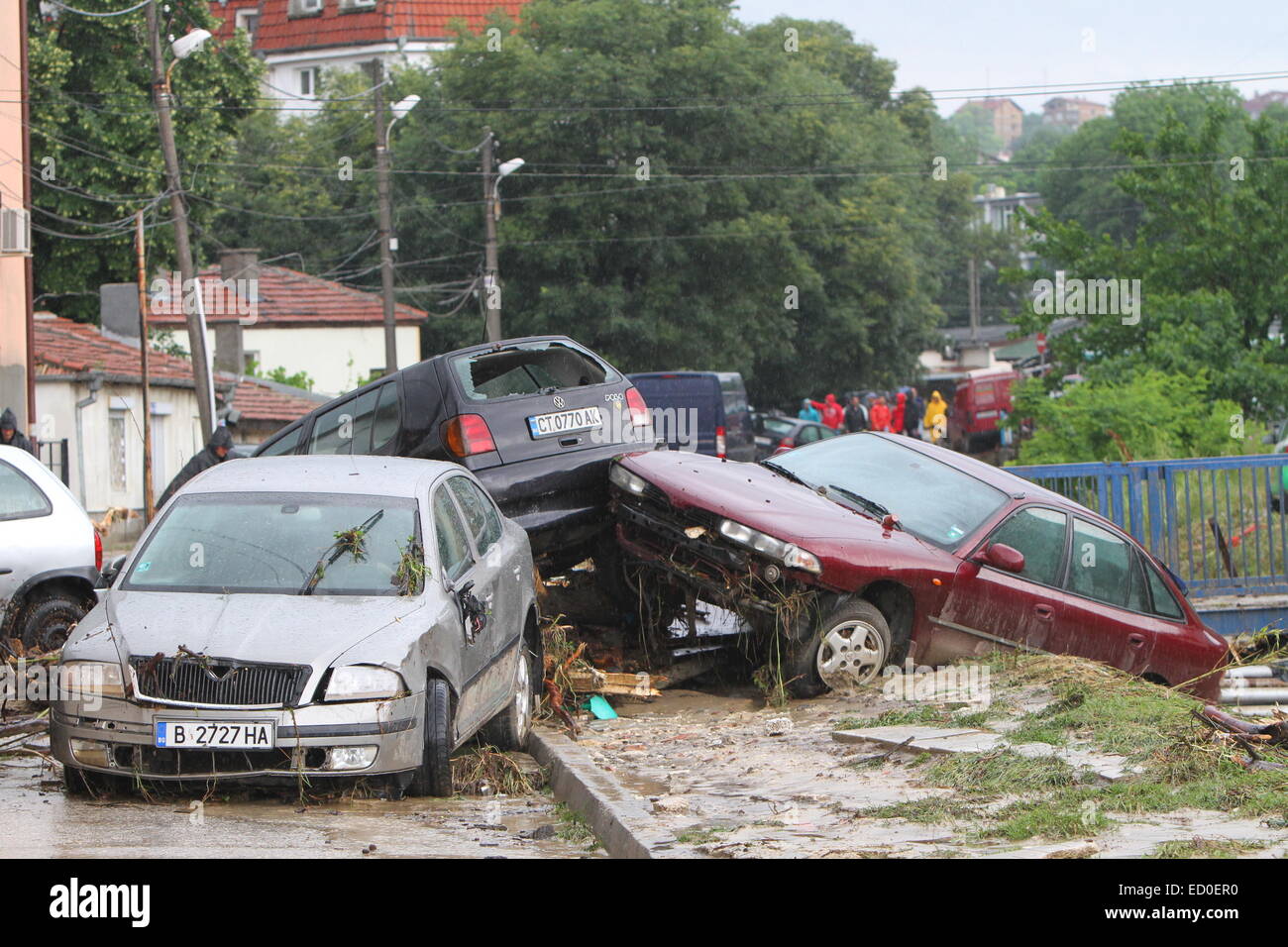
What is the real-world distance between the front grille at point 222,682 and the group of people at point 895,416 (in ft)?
101

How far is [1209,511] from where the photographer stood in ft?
50.0

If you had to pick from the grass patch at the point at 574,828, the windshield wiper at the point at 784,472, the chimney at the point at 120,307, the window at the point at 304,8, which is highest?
the window at the point at 304,8

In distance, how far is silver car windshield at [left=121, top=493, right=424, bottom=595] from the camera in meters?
7.52

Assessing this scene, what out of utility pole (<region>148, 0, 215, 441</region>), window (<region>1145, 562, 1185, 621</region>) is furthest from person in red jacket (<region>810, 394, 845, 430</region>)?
window (<region>1145, 562, 1185, 621</region>)

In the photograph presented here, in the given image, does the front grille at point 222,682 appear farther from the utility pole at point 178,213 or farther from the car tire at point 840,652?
the utility pole at point 178,213

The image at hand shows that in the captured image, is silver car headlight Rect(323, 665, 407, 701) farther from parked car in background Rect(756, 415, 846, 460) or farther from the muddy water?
parked car in background Rect(756, 415, 846, 460)

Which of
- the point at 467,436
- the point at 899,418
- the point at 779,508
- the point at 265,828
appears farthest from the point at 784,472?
the point at 899,418

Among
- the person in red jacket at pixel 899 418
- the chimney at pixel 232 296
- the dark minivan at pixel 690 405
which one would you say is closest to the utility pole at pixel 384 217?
the chimney at pixel 232 296

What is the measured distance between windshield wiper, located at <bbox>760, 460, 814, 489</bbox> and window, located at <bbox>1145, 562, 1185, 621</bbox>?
246 centimetres

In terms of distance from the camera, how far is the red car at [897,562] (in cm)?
976

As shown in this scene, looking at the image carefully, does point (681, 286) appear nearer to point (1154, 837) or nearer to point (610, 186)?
point (610, 186)
